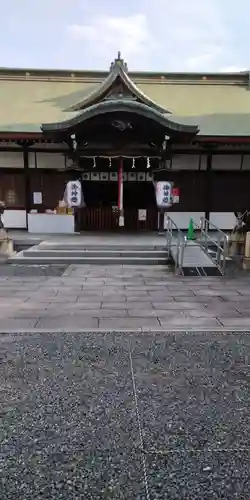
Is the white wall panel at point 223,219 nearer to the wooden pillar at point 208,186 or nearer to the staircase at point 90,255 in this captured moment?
the wooden pillar at point 208,186

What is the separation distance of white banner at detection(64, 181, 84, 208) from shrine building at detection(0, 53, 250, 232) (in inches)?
27.7

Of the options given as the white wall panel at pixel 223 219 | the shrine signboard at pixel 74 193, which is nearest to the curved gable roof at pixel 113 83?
the shrine signboard at pixel 74 193

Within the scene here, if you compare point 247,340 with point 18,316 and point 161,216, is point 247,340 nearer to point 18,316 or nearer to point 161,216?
point 18,316

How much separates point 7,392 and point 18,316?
2.20m

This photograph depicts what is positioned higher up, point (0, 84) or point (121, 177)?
point (0, 84)

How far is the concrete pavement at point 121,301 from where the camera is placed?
508 centimetres

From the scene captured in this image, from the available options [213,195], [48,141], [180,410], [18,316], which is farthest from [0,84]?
[180,410]

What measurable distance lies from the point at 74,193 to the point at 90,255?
3.17 m

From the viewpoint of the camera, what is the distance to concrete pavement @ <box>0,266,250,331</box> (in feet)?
16.7

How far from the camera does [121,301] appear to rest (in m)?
6.22

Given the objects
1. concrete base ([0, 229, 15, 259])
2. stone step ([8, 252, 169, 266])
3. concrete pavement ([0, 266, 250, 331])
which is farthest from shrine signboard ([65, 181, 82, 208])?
concrete pavement ([0, 266, 250, 331])

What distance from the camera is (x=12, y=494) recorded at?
210cm

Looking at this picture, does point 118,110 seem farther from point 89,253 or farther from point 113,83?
point 89,253

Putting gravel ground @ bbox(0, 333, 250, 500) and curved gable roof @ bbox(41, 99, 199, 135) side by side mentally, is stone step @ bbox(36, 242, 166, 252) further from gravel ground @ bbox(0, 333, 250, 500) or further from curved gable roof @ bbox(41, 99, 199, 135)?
gravel ground @ bbox(0, 333, 250, 500)
